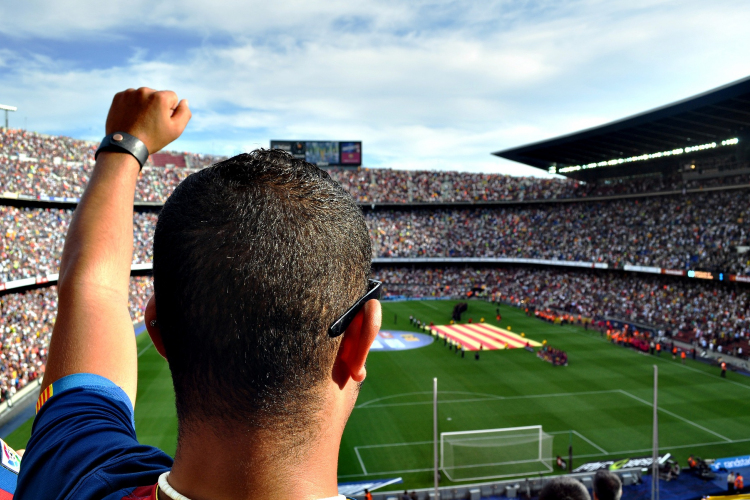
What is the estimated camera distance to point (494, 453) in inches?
785

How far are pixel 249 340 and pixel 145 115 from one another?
122cm

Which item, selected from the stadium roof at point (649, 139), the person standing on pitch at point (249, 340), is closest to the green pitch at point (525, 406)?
the stadium roof at point (649, 139)

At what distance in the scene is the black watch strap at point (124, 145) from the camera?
199 cm

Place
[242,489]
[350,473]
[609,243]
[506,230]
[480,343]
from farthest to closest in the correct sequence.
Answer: [506,230] → [609,243] → [480,343] → [350,473] → [242,489]

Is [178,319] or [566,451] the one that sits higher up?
[178,319]

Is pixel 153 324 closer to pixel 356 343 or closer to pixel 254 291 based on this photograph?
pixel 254 291

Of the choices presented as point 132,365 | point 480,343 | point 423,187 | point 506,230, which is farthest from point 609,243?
point 132,365

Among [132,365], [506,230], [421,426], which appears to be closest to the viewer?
[132,365]

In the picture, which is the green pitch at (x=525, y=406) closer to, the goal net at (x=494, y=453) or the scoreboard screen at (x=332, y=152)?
the goal net at (x=494, y=453)

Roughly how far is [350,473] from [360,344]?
1896cm

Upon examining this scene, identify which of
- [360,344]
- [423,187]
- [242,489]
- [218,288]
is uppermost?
[423,187]

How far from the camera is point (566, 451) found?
20.2 m

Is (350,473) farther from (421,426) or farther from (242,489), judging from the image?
(242,489)

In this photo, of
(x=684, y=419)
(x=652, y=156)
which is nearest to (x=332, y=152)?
(x=652, y=156)
